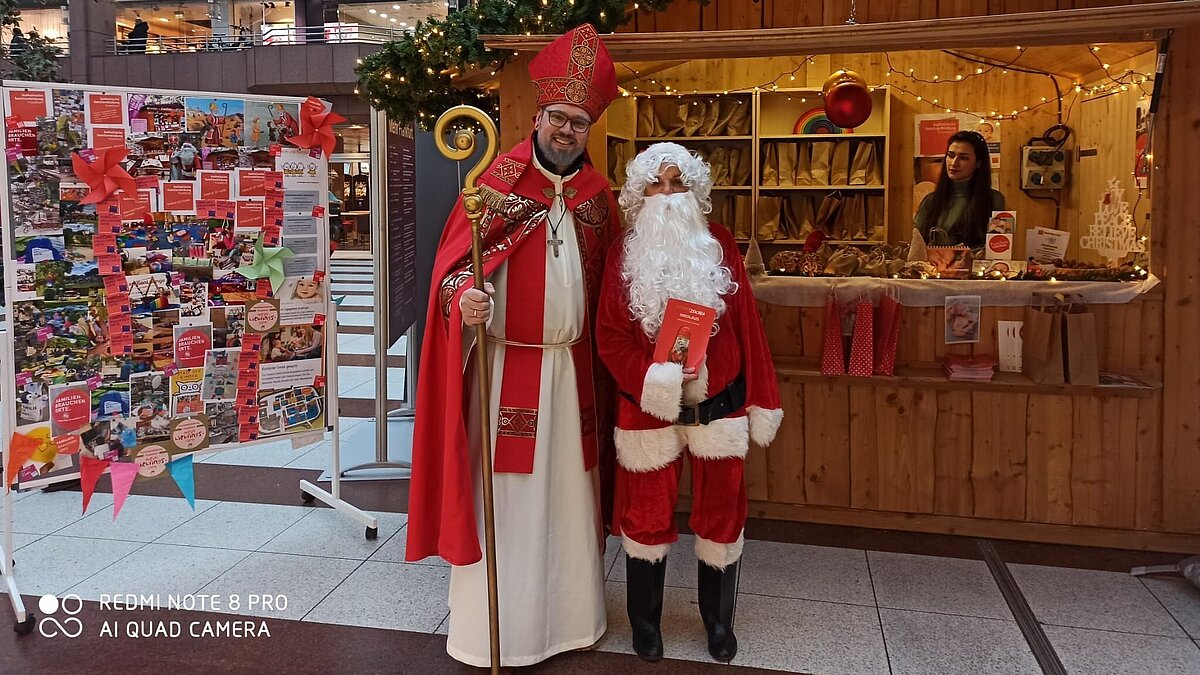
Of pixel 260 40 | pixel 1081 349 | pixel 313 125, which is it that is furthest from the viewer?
pixel 260 40

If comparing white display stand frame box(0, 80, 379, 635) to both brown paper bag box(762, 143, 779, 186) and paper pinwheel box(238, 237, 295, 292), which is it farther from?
brown paper bag box(762, 143, 779, 186)

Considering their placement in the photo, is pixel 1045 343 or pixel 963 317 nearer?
pixel 1045 343

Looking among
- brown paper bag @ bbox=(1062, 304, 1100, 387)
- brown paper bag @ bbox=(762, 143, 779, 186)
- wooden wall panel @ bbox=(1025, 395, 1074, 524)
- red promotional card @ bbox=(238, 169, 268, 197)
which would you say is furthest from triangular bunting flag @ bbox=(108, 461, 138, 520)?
brown paper bag @ bbox=(762, 143, 779, 186)

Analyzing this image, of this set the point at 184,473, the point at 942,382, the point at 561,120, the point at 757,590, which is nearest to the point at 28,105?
the point at 184,473

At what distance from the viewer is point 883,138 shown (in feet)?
17.9

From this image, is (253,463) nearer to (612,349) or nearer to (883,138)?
(612,349)

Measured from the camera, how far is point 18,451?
2791 millimetres

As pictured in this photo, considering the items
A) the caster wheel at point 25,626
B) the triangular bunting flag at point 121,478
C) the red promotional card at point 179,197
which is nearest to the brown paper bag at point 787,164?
the red promotional card at point 179,197

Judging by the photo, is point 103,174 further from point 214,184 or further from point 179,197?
point 214,184

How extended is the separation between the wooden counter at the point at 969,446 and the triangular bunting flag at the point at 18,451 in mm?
2527

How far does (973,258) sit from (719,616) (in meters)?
2.33

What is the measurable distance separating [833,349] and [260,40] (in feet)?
51.5

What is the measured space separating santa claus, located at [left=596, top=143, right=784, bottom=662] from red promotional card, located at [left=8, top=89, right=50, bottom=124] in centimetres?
192

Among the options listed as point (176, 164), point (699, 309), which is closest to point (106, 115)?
point (176, 164)
